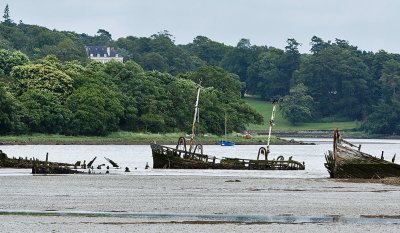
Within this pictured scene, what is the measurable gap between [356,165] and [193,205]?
27956 mm

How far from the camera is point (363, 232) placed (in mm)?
38938

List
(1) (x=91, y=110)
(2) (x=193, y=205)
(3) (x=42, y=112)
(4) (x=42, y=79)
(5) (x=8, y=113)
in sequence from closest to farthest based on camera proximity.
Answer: (2) (x=193, y=205), (5) (x=8, y=113), (3) (x=42, y=112), (1) (x=91, y=110), (4) (x=42, y=79)

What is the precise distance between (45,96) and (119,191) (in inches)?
4767

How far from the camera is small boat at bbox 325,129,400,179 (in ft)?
243

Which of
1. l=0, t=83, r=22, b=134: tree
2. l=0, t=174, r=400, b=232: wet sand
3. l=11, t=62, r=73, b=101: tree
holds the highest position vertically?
l=11, t=62, r=73, b=101: tree

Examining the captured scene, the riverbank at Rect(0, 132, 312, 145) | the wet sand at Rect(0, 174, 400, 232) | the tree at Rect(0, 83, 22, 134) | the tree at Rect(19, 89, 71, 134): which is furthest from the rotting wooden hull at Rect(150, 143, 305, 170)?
the tree at Rect(19, 89, 71, 134)

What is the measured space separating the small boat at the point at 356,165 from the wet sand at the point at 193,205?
5635mm

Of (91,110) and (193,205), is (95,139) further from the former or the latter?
(193,205)

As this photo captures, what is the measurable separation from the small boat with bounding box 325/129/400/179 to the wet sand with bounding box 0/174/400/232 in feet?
18.5

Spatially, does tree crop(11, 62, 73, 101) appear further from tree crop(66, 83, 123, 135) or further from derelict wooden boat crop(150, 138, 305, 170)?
derelict wooden boat crop(150, 138, 305, 170)

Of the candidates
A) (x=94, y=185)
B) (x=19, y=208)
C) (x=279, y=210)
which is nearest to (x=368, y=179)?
(x=94, y=185)

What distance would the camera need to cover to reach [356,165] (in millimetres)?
75188

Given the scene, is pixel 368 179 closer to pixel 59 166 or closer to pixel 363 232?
pixel 59 166

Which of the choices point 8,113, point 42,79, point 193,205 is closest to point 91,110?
point 42,79
